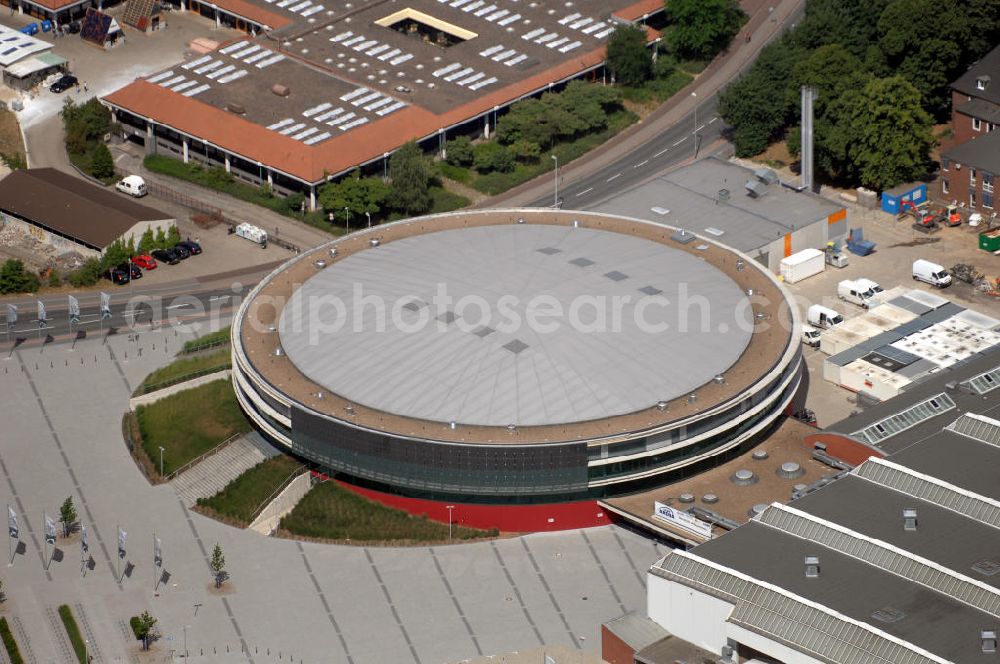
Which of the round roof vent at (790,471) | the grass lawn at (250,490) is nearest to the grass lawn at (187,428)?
the grass lawn at (250,490)

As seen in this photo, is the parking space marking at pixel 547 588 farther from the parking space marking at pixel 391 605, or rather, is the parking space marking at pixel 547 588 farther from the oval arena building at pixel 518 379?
the parking space marking at pixel 391 605

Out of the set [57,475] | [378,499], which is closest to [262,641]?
[378,499]

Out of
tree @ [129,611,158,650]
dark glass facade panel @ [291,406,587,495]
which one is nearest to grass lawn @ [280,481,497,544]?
dark glass facade panel @ [291,406,587,495]

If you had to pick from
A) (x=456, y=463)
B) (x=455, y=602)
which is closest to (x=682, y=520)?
(x=456, y=463)

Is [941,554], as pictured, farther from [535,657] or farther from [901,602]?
[535,657]

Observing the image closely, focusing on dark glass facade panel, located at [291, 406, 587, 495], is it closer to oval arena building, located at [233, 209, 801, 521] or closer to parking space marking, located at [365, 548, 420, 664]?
Answer: oval arena building, located at [233, 209, 801, 521]

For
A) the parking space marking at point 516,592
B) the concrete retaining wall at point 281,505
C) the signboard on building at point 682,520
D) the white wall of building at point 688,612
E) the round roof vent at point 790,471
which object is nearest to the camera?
the white wall of building at point 688,612
